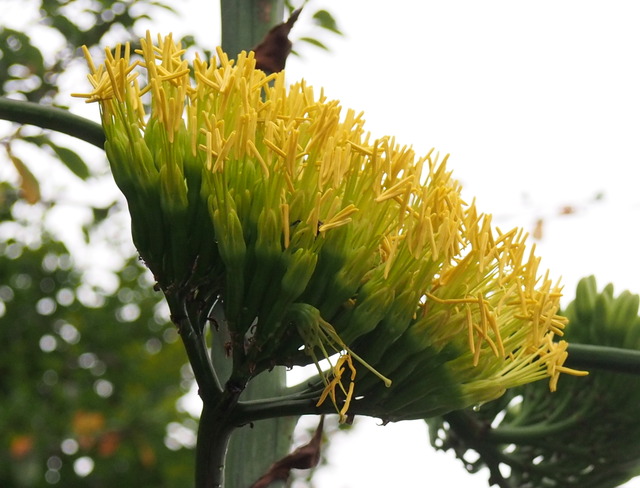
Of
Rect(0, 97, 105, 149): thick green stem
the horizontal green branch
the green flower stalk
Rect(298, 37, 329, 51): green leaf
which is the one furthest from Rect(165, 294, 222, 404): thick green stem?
Rect(298, 37, 329, 51): green leaf

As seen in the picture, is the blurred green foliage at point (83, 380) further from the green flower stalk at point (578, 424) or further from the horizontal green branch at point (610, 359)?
the horizontal green branch at point (610, 359)

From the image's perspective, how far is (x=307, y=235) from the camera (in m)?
0.85

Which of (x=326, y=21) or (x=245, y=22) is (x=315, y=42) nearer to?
(x=326, y=21)

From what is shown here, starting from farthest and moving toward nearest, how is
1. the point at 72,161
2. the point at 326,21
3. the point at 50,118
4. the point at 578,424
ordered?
the point at 326,21 < the point at 72,161 < the point at 578,424 < the point at 50,118

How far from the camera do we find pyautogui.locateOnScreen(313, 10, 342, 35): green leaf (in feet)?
5.75

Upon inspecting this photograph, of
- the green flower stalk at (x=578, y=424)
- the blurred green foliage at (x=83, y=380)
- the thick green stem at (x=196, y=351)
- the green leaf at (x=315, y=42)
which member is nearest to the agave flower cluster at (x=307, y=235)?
the thick green stem at (x=196, y=351)

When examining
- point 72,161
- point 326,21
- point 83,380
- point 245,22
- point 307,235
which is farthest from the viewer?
point 83,380

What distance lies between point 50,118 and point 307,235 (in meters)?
0.37

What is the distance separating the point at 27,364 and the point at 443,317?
12.0 feet

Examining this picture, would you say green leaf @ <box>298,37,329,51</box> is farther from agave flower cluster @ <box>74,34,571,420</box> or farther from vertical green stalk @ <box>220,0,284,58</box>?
agave flower cluster @ <box>74,34,571,420</box>

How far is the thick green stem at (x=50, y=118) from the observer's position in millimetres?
1015

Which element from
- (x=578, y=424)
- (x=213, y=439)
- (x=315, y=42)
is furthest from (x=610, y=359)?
(x=315, y=42)

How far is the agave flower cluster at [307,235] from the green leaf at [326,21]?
2.74ft

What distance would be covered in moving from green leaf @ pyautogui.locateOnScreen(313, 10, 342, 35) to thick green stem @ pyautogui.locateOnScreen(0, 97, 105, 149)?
0.84 meters
